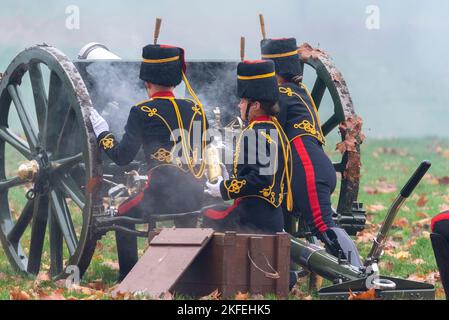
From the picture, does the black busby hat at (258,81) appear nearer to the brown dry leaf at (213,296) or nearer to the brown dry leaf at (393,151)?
the brown dry leaf at (213,296)

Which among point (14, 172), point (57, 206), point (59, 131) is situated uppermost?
point (59, 131)

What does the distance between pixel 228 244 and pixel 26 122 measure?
1972 mm

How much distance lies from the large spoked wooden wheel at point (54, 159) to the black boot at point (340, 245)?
1269 mm

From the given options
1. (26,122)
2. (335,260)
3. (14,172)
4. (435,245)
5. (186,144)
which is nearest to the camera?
(435,245)

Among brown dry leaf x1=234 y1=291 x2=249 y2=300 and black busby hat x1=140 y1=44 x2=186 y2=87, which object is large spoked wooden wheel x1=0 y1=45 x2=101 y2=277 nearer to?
black busby hat x1=140 y1=44 x2=186 y2=87

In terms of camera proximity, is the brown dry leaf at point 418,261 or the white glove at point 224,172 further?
the brown dry leaf at point 418,261

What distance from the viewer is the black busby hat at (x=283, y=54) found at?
21.2 feet

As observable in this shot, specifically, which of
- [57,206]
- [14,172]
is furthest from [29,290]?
[14,172]

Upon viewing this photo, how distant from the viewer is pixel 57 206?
21.3 ft

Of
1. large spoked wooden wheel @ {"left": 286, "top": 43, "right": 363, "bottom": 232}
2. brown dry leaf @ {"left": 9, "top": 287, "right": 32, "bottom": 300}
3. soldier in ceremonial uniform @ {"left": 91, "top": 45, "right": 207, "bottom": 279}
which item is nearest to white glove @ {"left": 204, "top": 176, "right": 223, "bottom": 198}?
soldier in ceremonial uniform @ {"left": 91, "top": 45, "right": 207, "bottom": 279}

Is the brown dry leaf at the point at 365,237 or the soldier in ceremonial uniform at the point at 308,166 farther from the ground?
the soldier in ceremonial uniform at the point at 308,166

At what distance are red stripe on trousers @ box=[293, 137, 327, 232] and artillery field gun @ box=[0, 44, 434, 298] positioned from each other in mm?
142

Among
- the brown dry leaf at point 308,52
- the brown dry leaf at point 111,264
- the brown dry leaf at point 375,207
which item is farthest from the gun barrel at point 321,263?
the brown dry leaf at point 375,207
